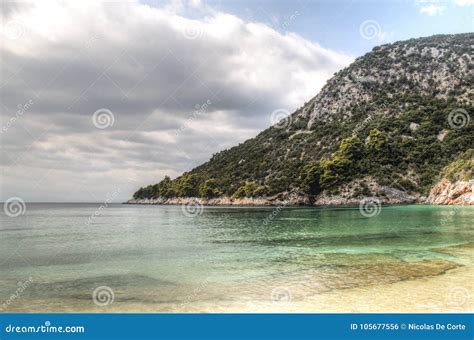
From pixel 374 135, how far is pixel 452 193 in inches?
1151

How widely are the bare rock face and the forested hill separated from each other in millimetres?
5750

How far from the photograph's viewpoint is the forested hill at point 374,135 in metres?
91.8

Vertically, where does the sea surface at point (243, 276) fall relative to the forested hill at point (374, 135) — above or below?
below

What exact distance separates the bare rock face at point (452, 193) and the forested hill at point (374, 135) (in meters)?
5.75

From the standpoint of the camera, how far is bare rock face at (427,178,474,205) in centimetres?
6812

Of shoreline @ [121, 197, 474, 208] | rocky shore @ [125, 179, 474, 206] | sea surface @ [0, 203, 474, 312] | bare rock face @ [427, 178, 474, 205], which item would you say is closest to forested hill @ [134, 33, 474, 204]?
rocky shore @ [125, 179, 474, 206]

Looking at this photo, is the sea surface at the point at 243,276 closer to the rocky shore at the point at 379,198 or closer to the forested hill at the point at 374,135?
the rocky shore at the point at 379,198

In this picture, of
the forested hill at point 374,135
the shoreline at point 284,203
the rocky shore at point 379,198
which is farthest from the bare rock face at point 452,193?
the forested hill at point 374,135

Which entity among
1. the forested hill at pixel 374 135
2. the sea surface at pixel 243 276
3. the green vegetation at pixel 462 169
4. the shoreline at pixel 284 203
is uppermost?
the forested hill at pixel 374 135

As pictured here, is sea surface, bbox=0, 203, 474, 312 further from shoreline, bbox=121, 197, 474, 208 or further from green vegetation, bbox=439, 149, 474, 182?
shoreline, bbox=121, 197, 474, 208

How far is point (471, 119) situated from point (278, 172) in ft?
165

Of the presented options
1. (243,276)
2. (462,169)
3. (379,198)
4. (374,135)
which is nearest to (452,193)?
(462,169)

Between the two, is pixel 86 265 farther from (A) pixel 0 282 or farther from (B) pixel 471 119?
(B) pixel 471 119
